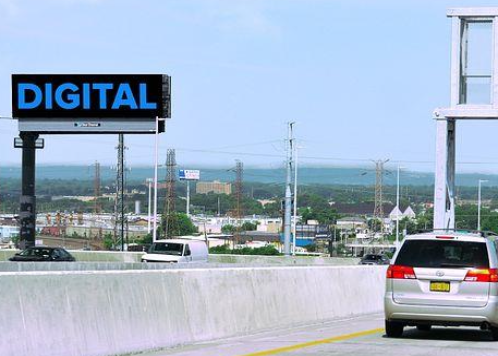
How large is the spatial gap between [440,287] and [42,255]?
32.6m

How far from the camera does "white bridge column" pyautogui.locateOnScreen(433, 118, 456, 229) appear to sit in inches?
1217

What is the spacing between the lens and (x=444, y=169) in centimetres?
3102

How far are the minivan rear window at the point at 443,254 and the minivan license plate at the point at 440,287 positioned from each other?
10.7 inches

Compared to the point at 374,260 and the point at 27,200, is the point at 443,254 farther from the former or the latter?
the point at 374,260

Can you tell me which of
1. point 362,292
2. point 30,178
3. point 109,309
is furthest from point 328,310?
point 30,178

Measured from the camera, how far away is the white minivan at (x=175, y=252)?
151 ft

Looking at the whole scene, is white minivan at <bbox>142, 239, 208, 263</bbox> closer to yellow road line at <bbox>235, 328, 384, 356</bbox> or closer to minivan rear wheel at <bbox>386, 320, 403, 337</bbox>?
yellow road line at <bbox>235, 328, 384, 356</bbox>

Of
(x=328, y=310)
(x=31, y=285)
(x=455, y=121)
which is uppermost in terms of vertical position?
(x=455, y=121)

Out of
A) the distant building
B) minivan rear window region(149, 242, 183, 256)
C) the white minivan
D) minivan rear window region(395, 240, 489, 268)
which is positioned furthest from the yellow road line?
the distant building

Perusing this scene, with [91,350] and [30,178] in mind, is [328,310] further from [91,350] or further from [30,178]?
[30,178]

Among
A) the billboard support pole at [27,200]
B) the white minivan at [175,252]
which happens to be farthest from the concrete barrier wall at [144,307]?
the billboard support pole at [27,200]

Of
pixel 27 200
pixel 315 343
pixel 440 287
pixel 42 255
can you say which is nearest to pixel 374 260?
pixel 27 200

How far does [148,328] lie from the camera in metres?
15.3

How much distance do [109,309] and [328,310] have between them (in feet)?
30.7
